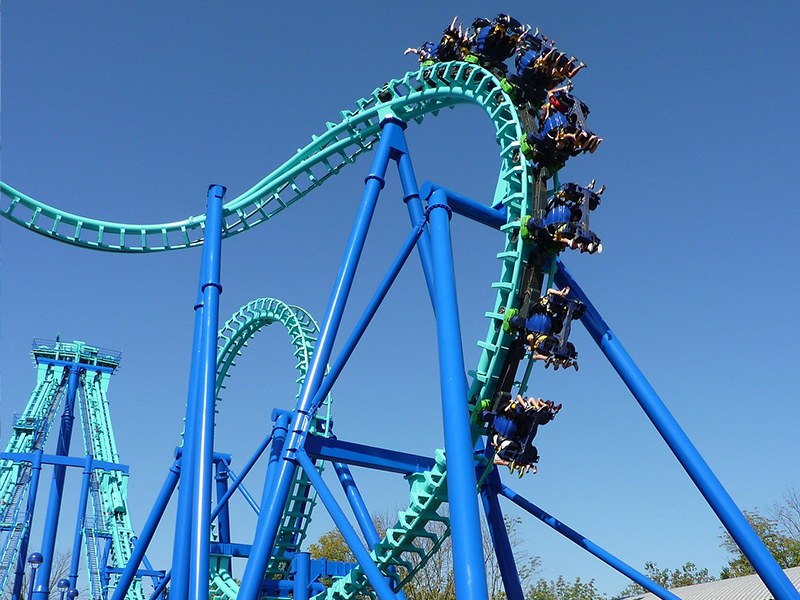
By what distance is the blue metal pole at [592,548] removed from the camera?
709 centimetres

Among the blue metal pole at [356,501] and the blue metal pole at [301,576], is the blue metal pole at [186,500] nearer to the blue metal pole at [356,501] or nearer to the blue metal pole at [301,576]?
the blue metal pole at [301,576]

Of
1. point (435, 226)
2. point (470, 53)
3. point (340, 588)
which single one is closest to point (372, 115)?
point (470, 53)

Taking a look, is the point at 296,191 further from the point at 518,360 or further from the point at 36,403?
the point at 36,403

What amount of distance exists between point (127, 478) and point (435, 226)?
1699 cm

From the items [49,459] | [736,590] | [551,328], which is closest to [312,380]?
[551,328]

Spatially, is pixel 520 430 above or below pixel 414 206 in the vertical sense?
below

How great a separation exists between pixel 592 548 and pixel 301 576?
10.4 feet

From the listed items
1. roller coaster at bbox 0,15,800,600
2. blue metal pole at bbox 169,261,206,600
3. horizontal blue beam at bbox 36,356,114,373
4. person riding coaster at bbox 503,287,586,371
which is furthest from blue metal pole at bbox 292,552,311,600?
horizontal blue beam at bbox 36,356,114,373

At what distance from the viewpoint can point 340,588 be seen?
8922mm

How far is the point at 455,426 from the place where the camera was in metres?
5.77

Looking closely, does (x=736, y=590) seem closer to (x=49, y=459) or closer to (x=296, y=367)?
(x=296, y=367)

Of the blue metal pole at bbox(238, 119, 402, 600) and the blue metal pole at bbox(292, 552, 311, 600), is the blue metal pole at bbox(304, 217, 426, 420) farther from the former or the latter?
the blue metal pole at bbox(292, 552, 311, 600)

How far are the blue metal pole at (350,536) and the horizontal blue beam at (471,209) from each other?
2.76 meters

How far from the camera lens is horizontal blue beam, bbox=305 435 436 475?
23.5 ft
